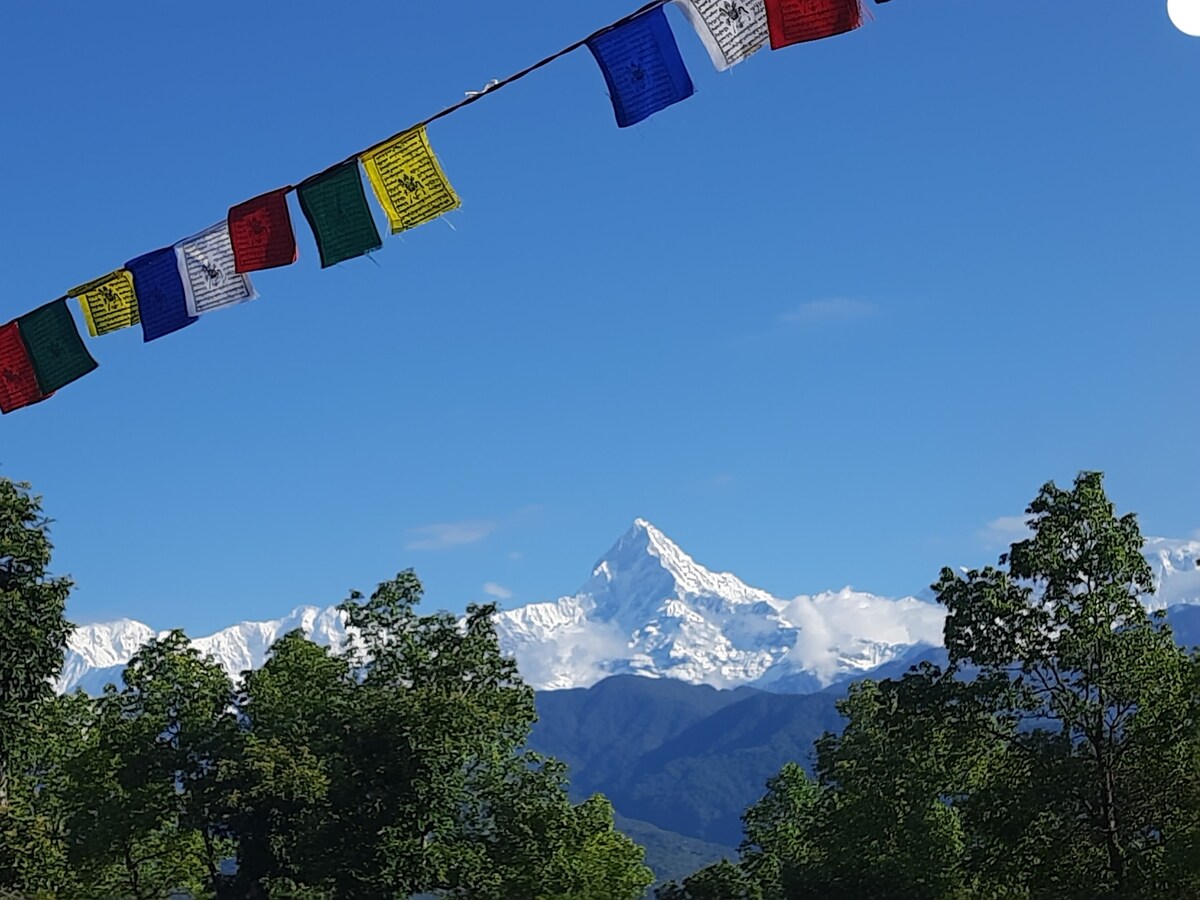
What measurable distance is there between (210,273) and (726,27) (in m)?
7.78

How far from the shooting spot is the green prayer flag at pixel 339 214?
17203mm

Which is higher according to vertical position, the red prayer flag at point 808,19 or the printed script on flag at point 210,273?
the printed script on flag at point 210,273

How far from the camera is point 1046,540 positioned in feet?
119

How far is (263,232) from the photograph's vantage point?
1803 cm

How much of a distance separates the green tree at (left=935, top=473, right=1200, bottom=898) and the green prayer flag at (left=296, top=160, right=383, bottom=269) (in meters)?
23.7

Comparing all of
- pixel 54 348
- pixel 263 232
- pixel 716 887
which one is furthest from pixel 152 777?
pixel 263 232

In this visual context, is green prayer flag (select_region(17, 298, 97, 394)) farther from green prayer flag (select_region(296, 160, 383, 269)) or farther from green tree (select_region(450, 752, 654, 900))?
green tree (select_region(450, 752, 654, 900))

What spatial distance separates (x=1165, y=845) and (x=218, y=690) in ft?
107

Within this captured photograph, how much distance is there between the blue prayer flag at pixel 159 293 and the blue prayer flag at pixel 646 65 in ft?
22.6

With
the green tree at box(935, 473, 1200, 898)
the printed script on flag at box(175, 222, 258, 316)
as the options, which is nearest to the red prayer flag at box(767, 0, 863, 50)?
the printed script on flag at box(175, 222, 258, 316)

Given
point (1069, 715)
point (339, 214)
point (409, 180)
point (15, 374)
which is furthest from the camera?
point (1069, 715)

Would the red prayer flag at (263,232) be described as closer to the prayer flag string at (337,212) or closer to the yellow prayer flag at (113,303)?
the prayer flag string at (337,212)

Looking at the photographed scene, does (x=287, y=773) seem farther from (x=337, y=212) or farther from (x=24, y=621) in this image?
(x=337, y=212)

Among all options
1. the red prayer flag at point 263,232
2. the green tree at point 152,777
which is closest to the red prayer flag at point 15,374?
the red prayer flag at point 263,232
